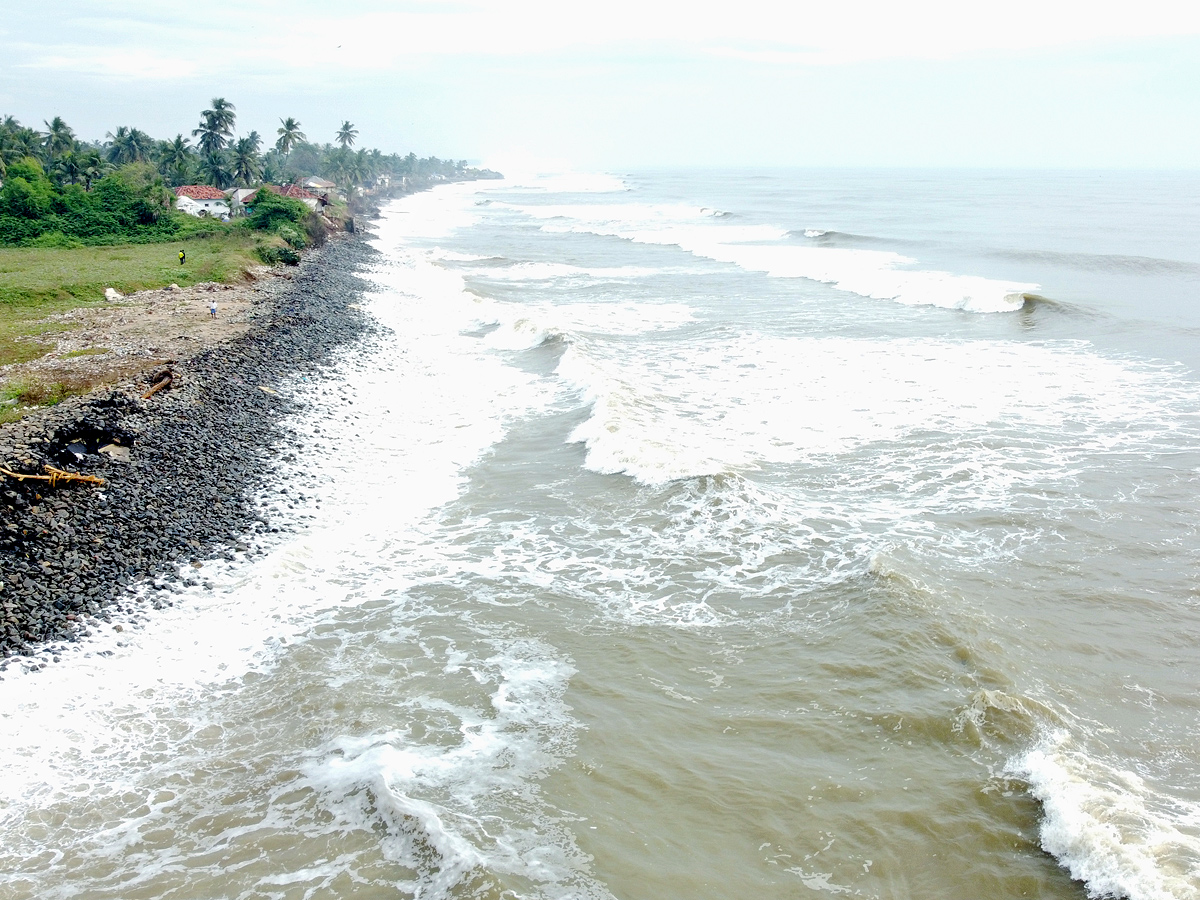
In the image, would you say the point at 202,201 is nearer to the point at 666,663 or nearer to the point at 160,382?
A: the point at 160,382

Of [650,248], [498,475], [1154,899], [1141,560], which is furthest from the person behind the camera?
[650,248]

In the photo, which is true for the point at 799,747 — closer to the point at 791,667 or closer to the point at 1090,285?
the point at 791,667

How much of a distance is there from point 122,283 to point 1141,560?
35.6 meters

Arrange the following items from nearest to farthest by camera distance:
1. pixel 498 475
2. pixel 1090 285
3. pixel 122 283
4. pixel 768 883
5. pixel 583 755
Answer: pixel 768 883 < pixel 583 755 < pixel 498 475 < pixel 122 283 < pixel 1090 285

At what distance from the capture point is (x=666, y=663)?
1148cm

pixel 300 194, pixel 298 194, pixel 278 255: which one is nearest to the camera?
pixel 278 255

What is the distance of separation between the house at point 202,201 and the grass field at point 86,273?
49.6 ft

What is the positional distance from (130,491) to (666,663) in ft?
34.8

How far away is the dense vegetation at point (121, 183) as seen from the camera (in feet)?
→ 147

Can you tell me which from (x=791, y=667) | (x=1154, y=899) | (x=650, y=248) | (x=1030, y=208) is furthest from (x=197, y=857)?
(x=1030, y=208)

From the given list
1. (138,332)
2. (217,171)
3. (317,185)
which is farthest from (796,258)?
(317,185)

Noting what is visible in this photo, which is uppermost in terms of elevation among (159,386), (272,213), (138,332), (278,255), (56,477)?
(272,213)

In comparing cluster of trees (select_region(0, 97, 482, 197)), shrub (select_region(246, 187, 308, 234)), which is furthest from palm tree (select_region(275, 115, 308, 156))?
shrub (select_region(246, 187, 308, 234))

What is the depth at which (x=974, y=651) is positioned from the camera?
11.2 meters
